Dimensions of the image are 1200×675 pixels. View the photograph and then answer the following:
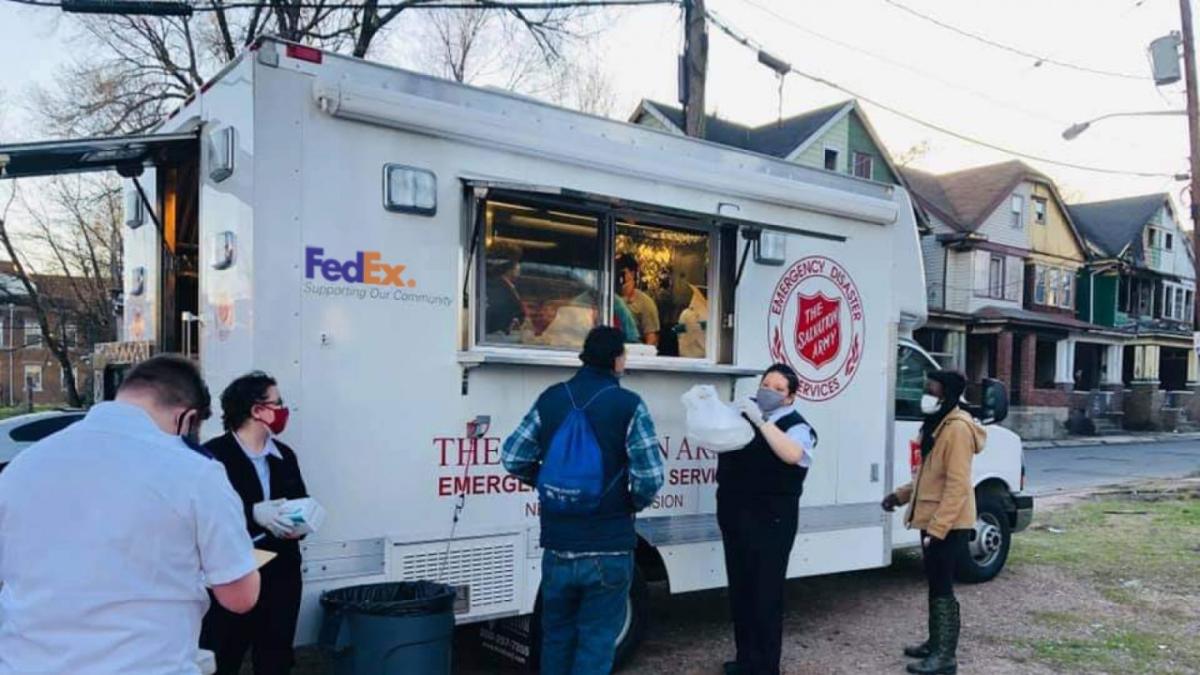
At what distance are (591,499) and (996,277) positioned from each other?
99.2 feet

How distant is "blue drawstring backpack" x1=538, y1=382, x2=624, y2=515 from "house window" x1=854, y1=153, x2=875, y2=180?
86.3 feet

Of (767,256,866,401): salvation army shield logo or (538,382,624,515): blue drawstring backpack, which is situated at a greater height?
(767,256,866,401): salvation army shield logo

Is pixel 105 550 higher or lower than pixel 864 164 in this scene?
lower

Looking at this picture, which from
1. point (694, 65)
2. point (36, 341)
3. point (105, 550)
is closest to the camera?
point (105, 550)

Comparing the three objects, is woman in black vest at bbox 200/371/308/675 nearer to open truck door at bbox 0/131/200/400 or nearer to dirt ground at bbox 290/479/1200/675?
open truck door at bbox 0/131/200/400

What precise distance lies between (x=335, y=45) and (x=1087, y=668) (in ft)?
62.7

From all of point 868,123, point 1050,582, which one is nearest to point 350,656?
point 1050,582

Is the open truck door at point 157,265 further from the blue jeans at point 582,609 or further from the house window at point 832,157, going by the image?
the house window at point 832,157

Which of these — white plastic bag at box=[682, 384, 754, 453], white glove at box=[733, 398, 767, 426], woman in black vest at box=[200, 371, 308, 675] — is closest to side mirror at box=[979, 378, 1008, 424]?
white glove at box=[733, 398, 767, 426]

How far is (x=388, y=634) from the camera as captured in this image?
143 inches

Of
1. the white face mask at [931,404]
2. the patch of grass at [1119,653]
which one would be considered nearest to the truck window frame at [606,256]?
the white face mask at [931,404]

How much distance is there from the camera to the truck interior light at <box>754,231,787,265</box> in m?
5.45

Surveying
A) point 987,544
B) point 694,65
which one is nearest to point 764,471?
point 987,544

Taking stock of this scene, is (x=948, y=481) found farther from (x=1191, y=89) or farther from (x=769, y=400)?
(x=1191, y=89)
